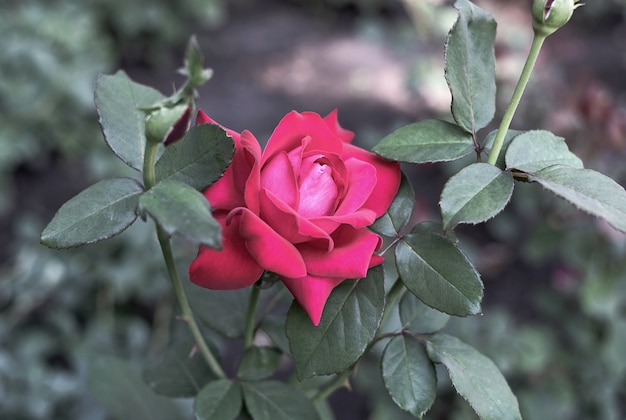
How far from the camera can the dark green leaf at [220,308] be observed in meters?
0.56

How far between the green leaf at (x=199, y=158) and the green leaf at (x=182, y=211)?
0.07 ft

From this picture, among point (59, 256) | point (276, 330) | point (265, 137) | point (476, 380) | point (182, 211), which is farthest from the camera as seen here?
point (265, 137)

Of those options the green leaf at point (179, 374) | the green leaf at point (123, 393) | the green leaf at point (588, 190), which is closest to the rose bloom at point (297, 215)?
the green leaf at point (588, 190)

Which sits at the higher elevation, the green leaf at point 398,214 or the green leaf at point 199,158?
the green leaf at point 199,158

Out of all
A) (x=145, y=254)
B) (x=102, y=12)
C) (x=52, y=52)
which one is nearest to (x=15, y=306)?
(x=145, y=254)

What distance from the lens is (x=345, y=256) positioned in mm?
386

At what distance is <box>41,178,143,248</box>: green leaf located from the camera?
0.37 meters

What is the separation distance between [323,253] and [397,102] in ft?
8.19

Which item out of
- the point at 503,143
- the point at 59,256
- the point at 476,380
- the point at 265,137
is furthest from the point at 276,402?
the point at 265,137

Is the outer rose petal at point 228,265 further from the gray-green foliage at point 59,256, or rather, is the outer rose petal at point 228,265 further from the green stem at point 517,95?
the gray-green foliage at point 59,256

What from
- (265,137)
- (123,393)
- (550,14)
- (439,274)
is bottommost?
(265,137)

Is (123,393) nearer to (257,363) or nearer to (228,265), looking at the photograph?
(257,363)

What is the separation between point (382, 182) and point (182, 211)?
15cm

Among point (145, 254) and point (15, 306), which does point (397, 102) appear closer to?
point (145, 254)
